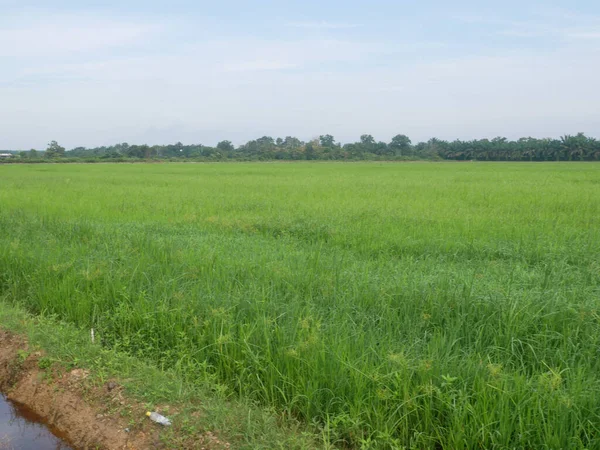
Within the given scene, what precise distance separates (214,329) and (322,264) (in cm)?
172

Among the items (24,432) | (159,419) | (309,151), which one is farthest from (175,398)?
(309,151)

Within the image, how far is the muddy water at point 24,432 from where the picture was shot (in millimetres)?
3148

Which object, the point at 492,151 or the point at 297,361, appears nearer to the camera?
the point at 297,361

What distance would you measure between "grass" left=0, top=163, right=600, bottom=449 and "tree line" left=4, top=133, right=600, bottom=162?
160ft

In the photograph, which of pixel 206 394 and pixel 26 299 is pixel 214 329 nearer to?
pixel 206 394

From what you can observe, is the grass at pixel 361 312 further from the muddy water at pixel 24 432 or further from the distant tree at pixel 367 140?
the distant tree at pixel 367 140

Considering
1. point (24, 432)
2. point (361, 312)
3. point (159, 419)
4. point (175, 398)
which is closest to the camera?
point (159, 419)

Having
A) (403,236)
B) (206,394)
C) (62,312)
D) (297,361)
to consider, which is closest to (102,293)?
(62,312)

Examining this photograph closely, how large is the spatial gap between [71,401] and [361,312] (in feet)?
7.18

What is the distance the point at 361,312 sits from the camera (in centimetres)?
398

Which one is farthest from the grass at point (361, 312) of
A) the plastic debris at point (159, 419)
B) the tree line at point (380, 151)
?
the tree line at point (380, 151)

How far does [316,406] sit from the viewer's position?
3004 mm

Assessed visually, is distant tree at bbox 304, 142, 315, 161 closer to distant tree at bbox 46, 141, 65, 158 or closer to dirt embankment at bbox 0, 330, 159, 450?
distant tree at bbox 46, 141, 65, 158

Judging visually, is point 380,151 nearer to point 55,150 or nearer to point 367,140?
point 367,140
